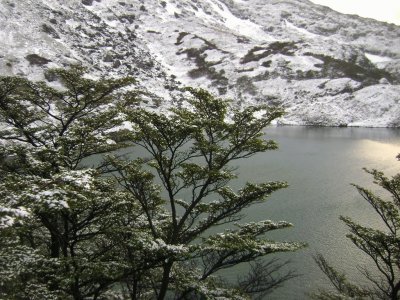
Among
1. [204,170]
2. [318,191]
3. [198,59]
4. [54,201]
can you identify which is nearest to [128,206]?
[204,170]

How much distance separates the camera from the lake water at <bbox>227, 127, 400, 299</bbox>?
2753 cm

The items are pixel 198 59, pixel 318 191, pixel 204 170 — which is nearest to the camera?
pixel 204 170

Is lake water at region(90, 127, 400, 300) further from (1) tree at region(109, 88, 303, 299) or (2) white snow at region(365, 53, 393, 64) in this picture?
(2) white snow at region(365, 53, 393, 64)

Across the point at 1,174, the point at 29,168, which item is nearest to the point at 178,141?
the point at 29,168

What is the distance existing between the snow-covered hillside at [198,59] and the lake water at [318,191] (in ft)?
111

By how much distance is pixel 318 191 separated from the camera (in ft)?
151

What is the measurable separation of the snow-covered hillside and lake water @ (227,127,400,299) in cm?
3383

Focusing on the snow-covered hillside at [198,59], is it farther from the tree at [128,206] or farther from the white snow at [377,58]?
the tree at [128,206]

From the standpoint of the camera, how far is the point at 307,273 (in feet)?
84.7

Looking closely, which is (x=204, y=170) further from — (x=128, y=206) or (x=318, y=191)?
(x=318, y=191)

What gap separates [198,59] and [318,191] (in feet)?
397

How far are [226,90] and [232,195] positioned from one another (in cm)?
12734

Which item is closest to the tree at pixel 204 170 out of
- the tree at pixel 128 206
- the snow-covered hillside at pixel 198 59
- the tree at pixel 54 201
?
the tree at pixel 128 206

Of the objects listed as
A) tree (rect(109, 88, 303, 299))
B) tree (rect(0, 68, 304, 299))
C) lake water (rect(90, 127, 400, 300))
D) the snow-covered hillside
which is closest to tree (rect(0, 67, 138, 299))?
tree (rect(0, 68, 304, 299))
